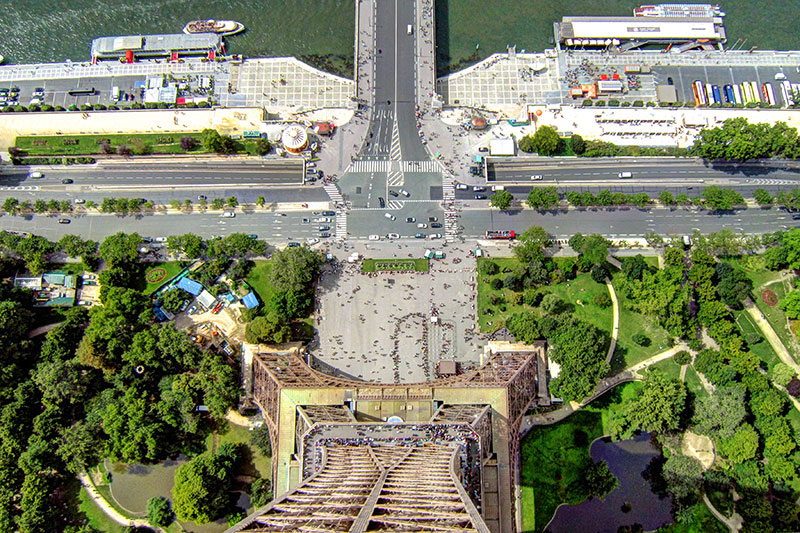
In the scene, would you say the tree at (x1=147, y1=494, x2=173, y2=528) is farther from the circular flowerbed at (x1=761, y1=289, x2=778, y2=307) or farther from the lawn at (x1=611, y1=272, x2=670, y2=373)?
the circular flowerbed at (x1=761, y1=289, x2=778, y2=307)

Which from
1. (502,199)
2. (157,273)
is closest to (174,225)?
(157,273)


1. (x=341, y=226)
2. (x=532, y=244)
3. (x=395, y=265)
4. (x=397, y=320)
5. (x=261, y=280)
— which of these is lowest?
(x=397, y=320)

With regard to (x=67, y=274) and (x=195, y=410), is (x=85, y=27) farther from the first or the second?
(x=195, y=410)

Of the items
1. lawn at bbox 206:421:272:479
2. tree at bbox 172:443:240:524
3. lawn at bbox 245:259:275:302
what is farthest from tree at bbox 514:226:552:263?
tree at bbox 172:443:240:524

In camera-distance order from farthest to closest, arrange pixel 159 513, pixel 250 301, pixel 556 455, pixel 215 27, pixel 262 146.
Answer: pixel 215 27
pixel 262 146
pixel 250 301
pixel 556 455
pixel 159 513

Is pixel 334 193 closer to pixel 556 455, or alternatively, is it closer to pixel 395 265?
→ pixel 395 265

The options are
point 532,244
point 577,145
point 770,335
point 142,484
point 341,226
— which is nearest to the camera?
point 142,484
